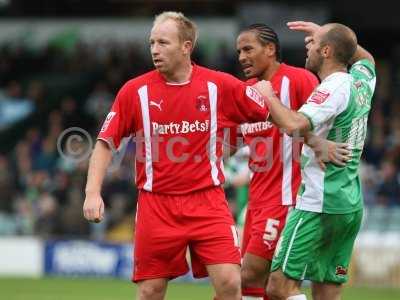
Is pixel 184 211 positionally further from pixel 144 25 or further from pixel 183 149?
pixel 144 25

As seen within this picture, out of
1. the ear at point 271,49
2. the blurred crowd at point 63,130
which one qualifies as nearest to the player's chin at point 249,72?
the ear at point 271,49

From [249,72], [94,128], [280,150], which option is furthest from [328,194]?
[94,128]

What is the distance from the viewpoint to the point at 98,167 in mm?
7816

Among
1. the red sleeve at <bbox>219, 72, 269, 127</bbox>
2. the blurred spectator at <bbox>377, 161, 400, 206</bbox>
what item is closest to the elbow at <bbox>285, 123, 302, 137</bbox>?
the red sleeve at <bbox>219, 72, 269, 127</bbox>

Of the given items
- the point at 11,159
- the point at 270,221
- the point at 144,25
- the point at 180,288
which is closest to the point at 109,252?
the point at 180,288

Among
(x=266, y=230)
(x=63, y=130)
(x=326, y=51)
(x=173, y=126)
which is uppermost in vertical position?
(x=326, y=51)

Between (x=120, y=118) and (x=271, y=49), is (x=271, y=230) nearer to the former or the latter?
(x=271, y=49)

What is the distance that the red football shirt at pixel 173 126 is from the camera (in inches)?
315

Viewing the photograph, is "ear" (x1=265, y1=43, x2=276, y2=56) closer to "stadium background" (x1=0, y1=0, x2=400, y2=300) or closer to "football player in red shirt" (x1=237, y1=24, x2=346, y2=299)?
"football player in red shirt" (x1=237, y1=24, x2=346, y2=299)

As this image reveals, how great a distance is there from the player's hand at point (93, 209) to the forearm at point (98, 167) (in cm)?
6

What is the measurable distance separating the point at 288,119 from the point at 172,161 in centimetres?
92

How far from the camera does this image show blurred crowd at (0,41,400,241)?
19.2 meters

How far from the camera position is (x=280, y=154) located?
8.91 metres

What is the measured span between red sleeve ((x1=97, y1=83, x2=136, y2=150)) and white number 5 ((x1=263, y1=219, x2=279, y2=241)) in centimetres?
152
